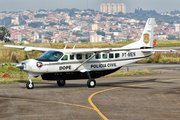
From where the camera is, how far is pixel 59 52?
64.5 feet

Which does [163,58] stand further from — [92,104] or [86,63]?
[92,104]

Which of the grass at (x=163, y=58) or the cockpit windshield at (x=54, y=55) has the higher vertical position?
the cockpit windshield at (x=54, y=55)

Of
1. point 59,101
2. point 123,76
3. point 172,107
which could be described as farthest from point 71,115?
point 123,76

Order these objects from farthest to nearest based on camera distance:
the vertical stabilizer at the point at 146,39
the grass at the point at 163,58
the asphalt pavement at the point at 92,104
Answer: the grass at the point at 163,58
the vertical stabilizer at the point at 146,39
the asphalt pavement at the point at 92,104

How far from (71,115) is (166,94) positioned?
7.27 metres

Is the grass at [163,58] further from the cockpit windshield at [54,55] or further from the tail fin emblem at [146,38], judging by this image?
the cockpit windshield at [54,55]

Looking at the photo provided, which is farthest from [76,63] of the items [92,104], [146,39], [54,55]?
[146,39]

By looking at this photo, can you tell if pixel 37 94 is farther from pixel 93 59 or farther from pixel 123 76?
pixel 123 76

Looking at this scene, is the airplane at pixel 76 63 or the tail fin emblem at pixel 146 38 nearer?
the airplane at pixel 76 63

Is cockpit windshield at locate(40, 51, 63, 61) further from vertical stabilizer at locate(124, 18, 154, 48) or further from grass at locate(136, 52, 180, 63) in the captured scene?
grass at locate(136, 52, 180, 63)

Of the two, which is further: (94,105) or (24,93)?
(24,93)

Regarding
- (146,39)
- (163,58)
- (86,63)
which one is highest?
(146,39)

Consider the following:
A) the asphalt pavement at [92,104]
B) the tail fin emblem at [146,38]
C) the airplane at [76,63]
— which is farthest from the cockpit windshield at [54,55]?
the tail fin emblem at [146,38]

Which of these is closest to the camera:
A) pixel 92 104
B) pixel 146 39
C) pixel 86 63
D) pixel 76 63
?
pixel 92 104
